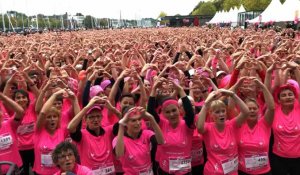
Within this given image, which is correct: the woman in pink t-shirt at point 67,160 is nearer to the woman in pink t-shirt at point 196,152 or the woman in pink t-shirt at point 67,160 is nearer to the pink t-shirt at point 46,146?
the pink t-shirt at point 46,146

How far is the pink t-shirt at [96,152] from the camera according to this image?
408cm

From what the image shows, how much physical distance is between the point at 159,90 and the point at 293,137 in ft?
5.89

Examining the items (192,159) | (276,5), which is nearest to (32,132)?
(192,159)

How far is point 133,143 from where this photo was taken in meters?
4.06

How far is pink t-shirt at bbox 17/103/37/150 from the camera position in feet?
16.9

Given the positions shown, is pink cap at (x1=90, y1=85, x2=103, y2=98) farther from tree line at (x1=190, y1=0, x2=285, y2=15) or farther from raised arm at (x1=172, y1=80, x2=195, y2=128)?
tree line at (x1=190, y1=0, x2=285, y2=15)

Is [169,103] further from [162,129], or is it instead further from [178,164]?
[178,164]

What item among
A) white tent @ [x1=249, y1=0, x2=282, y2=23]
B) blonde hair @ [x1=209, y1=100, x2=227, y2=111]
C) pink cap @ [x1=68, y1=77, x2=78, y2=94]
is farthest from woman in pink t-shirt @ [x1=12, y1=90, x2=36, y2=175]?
white tent @ [x1=249, y1=0, x2=282, y2=23]

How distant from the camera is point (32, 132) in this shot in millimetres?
5273

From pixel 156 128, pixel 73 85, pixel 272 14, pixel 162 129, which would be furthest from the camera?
pixel 272 14

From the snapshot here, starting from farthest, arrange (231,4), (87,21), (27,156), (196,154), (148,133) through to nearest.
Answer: (87,21), (231,4), (27,156), (196,154), (148,133)

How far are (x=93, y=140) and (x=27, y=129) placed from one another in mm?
1520

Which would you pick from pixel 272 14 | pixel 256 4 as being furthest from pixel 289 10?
pixel 256 4

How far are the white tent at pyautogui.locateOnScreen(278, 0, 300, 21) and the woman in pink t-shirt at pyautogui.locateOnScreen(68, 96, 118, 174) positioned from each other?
19658mm
